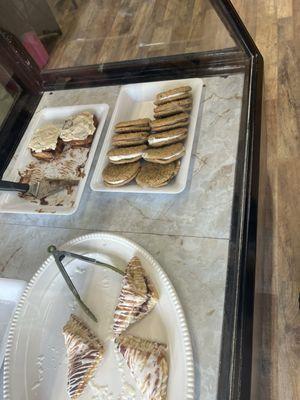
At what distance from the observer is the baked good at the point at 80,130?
2.74 feet

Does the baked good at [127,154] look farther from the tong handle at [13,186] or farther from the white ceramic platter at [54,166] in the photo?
the tong handle at [13,186]

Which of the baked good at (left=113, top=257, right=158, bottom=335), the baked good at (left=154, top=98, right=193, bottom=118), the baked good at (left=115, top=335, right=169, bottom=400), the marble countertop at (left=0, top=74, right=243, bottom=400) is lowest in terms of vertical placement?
the baked good at (left=115, top=335, right=169, bottom=400)

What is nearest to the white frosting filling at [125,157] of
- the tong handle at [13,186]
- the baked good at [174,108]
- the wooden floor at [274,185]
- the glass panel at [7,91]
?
the baked good at [174,108]

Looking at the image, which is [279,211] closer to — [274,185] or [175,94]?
[274,185]

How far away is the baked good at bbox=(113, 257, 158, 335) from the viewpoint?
57cm

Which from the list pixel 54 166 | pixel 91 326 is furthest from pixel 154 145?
pixel 91 326

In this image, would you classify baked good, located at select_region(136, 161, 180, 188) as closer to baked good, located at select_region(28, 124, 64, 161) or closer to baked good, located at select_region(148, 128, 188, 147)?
baked good, located at select_region(148, 128, 188, 147)

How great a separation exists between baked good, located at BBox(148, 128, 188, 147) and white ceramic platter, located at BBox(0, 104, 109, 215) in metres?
0.15

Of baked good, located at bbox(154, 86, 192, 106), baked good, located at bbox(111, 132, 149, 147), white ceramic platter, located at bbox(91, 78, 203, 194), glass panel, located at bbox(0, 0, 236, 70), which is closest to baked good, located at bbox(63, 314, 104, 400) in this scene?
white ceramic platter, located at bbox(91, 78, 203, 194)

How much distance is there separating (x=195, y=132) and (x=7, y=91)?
2.22ft

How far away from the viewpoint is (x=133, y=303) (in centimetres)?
57

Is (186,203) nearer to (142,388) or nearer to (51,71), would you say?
(142,388)

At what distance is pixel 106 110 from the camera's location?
88cm

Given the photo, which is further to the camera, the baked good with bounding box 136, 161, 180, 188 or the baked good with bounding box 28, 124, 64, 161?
the baked good with bounding box 28, 124, 64, 161
